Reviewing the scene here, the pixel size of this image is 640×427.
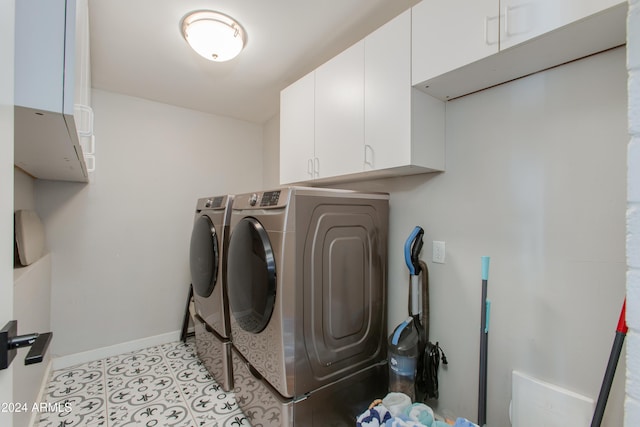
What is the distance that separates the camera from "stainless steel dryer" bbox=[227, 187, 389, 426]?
1325mm

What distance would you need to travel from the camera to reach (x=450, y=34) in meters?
1.18

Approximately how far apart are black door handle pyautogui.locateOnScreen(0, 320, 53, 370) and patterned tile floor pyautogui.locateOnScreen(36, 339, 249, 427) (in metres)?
1.48

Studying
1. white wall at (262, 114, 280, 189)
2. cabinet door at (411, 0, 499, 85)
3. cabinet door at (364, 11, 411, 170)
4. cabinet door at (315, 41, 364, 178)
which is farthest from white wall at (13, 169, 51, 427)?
cabinet door at (411, 0, 499, 85)

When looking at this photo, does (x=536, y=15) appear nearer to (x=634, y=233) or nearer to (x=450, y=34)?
(x=450, y=34)

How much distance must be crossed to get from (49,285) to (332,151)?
2568 mm

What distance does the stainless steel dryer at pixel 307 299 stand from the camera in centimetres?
133

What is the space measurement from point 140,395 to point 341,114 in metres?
2.41

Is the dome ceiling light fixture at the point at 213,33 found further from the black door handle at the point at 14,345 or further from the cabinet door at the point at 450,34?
the black door handle at the point at 14,345

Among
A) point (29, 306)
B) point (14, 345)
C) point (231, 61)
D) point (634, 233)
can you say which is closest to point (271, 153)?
point (231, 61)

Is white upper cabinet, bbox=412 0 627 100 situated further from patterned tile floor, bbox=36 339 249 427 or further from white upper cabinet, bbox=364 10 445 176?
patterned tile floor, bbox=36 339 249 427

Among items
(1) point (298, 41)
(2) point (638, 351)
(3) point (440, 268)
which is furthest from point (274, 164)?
(2) point (638, 351)

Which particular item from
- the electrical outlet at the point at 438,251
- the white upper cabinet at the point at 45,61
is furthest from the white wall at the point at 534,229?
the white upper cabinet at the point at 45,61

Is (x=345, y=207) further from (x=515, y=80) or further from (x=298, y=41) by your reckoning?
(x=298, y=41)

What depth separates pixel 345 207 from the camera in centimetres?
154
